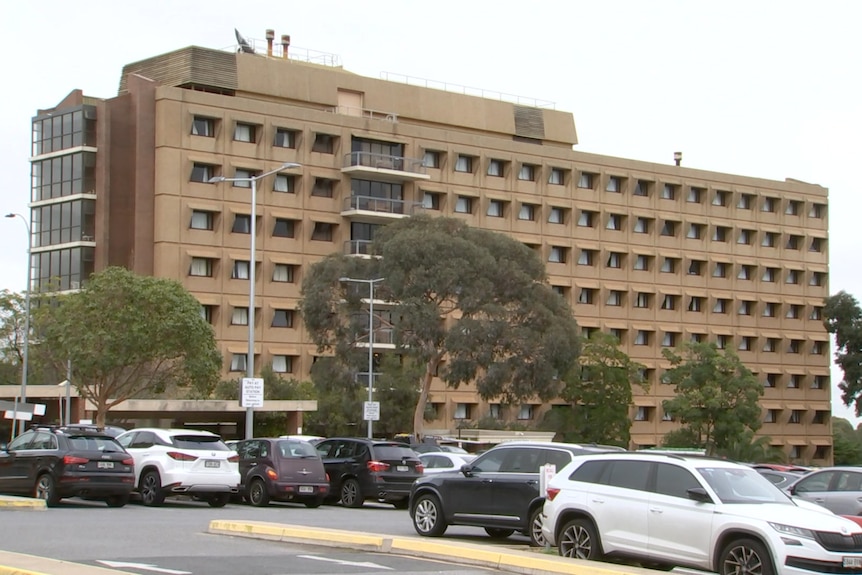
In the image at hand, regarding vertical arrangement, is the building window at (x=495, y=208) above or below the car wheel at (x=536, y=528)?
above

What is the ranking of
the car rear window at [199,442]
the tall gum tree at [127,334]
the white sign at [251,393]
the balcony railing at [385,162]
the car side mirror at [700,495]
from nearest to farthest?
the car side mirror at [700,495]
the car rear window at [199,442]
the white sign at [251,393]
the tall gum tree at [127,334]
the balcony railing at [385,162]

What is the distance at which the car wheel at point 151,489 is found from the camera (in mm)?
27672

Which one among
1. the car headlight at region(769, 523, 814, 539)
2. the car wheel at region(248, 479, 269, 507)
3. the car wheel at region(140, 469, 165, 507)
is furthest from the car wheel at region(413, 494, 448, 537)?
the car wheel at region(248, 479, 269, 507)

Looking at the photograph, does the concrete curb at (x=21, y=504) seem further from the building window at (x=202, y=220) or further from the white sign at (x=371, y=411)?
the building window at (x=202, y=220)

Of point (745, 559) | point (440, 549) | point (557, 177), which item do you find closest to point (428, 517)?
point (440, 549)

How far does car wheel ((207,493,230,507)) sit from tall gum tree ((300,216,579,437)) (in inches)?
1267

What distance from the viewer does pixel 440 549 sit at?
57.2 feet

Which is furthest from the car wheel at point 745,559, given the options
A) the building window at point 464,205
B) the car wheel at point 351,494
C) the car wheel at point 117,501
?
the building window at point 464,205

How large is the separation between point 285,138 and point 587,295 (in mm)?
25671

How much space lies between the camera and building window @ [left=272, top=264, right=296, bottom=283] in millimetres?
79625

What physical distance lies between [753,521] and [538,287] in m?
47.3

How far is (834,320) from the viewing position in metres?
96.8

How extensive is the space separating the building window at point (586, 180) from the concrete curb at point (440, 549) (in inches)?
2915

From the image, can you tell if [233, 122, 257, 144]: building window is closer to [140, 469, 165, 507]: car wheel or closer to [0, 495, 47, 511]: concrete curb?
[140, 469, 165, 507]: car wheel
